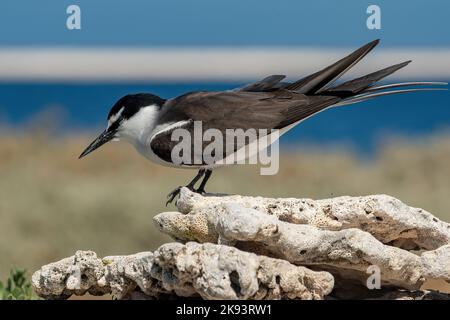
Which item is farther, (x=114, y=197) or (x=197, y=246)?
(x=114, y=197)

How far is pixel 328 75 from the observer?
5938 millimetres

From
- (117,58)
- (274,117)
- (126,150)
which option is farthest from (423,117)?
Result: (274,117)

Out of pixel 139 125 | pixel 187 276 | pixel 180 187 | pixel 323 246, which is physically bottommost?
pixel 187 276

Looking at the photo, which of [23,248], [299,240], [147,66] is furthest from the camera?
[147,66]

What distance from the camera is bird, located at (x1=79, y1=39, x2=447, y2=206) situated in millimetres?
5883

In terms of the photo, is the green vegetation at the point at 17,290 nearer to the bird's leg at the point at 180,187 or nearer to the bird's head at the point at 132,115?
the bird's head at the point at 132,115

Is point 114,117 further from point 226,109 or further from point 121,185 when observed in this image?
point 121,185

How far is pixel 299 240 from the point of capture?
180 inches

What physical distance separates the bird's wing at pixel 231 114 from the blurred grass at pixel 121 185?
382 cm

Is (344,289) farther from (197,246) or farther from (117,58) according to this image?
(117,58)

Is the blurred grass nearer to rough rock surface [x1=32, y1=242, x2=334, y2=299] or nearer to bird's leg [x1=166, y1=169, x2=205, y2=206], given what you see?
bird's leg [x1=166, y1=169, x2=205, y2=206]

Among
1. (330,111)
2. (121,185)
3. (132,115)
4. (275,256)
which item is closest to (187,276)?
(275,256)

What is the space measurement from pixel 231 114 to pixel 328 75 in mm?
651
